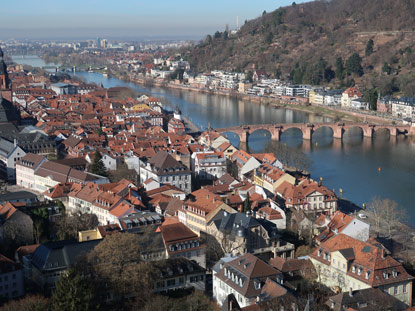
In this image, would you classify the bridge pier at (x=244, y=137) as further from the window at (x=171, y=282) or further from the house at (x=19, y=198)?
the window at (x=171, y=282)

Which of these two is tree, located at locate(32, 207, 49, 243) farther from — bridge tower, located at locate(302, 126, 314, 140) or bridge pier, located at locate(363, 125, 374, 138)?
bridge pier, located at locate(363, 125, 374, 138)

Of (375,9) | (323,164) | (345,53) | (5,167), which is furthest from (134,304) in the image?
(375,9)

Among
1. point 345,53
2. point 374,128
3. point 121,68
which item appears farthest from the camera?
point 121,68

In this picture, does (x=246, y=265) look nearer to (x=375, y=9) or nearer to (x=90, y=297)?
(x=90, y=297)

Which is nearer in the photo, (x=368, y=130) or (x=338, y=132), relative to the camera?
(x=338, y=132)

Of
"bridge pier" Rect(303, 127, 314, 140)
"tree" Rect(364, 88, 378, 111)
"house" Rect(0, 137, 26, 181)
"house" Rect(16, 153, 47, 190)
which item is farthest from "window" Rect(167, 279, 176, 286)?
"tree" Rect(364, 88, 378, 111)

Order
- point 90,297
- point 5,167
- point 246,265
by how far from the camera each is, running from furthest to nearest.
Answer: point 5,167
point 246,265
point 90,297

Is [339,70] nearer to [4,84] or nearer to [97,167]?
[4,84]

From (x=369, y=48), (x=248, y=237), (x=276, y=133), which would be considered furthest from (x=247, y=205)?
(x=369, y=48)
